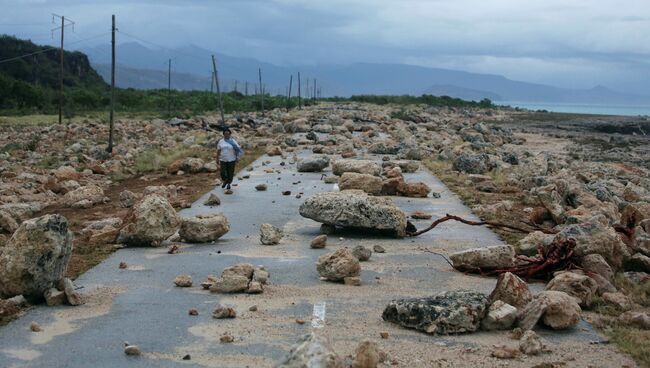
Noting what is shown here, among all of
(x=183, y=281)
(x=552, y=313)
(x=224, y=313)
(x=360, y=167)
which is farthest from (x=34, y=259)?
(x=360, y=167)

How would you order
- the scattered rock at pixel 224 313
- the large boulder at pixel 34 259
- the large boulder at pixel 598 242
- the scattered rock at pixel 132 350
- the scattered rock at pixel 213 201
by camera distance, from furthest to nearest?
the scattered rock at pixel 213 201, the large boulder at pixel 598 242, the large boulder at pixel 34 259, the scattered rock at pixel 224 313, the scattered rock at pixel 132 350

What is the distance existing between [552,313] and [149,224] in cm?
623

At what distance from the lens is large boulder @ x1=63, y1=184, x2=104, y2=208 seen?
17062 mm

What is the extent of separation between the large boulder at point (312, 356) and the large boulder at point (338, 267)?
3.96 metres

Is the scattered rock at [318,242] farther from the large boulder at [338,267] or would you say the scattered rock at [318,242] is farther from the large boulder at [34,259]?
the large boulder at [34,259]

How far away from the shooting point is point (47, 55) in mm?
106625

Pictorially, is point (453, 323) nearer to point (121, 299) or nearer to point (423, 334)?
point (423, 334)

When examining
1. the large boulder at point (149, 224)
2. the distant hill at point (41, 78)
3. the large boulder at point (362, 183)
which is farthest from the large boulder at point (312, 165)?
the distant hill at point (41, 78)

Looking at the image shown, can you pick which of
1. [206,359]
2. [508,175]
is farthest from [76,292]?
[508,175]

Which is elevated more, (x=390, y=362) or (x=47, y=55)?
(x=47, y=55)

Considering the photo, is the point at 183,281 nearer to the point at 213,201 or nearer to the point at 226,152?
the point at 213,201

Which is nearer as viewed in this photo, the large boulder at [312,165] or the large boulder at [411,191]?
the large boulder at [411,191]

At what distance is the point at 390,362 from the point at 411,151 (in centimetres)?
2194

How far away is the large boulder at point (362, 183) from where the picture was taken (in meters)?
17.4
